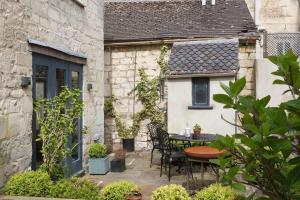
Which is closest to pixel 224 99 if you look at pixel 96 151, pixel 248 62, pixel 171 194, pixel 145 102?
pixel 171 194

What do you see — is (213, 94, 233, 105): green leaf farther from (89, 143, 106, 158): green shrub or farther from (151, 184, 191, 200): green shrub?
(89, 143, 106, 158): green shrub

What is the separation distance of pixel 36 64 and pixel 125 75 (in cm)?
627

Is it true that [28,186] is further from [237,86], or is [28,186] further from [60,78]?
[237,86]

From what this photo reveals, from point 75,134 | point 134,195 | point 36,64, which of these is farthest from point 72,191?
point 75,134

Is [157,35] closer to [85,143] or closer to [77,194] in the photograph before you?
[85,143]

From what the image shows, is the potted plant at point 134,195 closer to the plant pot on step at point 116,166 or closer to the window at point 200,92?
the plant pot on step at point 116,166

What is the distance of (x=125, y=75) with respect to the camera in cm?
1250

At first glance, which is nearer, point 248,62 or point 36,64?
point 36,64

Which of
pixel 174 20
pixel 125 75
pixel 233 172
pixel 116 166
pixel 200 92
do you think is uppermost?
pixel 174 20

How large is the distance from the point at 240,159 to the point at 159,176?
7382 mm

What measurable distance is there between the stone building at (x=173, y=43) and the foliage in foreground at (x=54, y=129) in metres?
4.87

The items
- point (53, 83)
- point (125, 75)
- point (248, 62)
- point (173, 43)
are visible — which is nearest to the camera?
point (53, 83)

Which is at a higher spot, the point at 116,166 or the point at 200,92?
the point at 200,92

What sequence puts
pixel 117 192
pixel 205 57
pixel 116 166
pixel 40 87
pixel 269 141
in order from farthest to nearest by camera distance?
pixel 205 57 < pixel 116 166 < pixel 40 87 < pixel 117 192 < pixel 269 141
